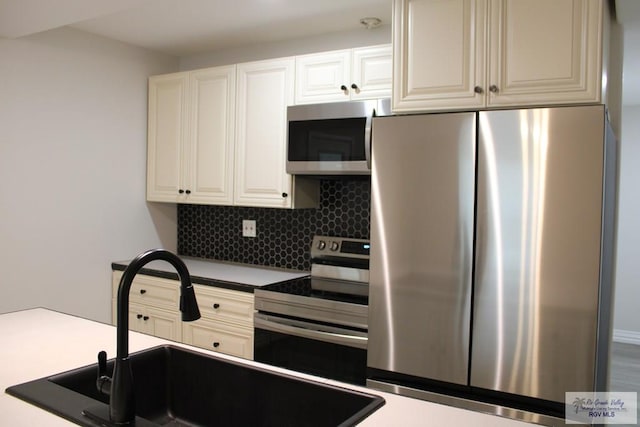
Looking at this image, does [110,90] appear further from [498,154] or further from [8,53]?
[498,154]

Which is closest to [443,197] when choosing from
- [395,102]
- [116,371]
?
[395,102]

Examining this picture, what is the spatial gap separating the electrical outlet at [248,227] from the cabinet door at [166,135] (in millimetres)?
511

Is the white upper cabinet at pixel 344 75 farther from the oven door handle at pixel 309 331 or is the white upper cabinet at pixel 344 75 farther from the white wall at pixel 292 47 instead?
the oven door handle at pixel 309 331

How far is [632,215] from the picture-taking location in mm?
5242

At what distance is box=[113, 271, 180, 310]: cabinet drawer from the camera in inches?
130

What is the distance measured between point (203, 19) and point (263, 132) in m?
0.76

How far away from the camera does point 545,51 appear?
206cm

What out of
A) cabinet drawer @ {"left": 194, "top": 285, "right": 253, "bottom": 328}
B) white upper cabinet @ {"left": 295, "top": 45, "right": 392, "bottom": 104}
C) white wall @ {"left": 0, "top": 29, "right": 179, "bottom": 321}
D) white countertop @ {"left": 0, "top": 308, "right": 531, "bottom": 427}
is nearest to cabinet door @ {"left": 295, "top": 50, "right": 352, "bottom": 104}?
white upper cabinet @ {"left": 295, "top": 45, "right": 392, "bottom": 104}

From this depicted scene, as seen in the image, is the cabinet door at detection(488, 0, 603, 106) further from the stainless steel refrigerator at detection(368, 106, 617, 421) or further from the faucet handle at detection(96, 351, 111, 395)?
the faucet handle at detection(96, 351, 111, 395)

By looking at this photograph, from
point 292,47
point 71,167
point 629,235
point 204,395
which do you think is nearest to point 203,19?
point 292,47

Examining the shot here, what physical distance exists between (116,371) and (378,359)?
4.71 feet

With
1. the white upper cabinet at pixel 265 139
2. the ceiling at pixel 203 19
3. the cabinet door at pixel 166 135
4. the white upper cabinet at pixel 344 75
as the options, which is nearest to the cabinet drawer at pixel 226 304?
the white upper cabinet at pixel 265 139

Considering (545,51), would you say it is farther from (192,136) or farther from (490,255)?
(192,136)

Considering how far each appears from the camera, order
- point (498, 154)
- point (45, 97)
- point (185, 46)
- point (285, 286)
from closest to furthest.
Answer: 1. point (498, 154)
2. point (285, 286)
3. point (45, 97)
4. point (185, 46)
